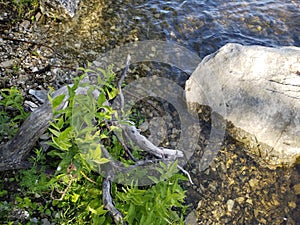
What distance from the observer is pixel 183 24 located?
255 inches

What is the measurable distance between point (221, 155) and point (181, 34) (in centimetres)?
263

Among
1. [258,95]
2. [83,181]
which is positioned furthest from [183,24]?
[83,181]

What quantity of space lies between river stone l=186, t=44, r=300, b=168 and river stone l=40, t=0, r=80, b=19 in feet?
8.48

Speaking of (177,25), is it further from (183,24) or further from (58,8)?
(58,8)

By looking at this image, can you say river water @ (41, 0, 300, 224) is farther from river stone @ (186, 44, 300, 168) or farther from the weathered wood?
the weathered wood

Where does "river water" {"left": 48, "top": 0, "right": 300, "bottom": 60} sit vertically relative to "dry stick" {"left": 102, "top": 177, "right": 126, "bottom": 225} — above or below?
above

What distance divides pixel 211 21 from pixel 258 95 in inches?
102

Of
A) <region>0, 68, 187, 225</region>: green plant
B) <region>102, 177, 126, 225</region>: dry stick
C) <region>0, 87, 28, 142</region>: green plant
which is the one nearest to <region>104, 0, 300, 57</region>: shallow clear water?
<region>0, 87, 28, 142</region>: green plant

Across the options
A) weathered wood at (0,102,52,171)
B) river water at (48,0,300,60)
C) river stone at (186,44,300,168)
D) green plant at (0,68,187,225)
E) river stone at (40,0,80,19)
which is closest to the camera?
green plant at (0,68,187,225)

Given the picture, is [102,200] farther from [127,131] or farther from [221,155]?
[221,155]

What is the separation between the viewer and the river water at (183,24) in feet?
19.2

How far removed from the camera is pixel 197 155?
15.3 ft

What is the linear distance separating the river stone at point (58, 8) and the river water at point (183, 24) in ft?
0.54

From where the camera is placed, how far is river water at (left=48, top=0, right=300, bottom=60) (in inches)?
231
